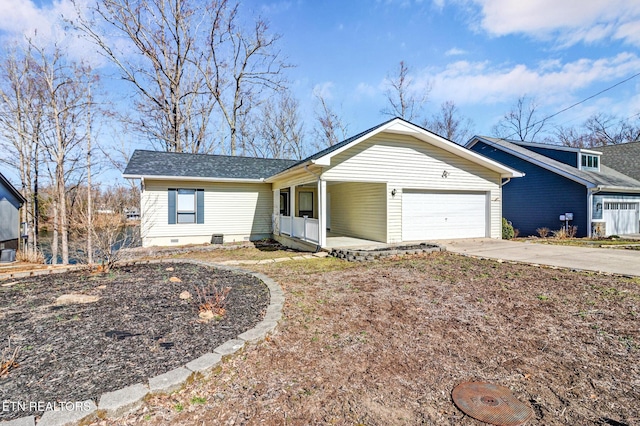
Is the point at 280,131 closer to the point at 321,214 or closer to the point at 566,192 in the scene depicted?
the point at 321,214

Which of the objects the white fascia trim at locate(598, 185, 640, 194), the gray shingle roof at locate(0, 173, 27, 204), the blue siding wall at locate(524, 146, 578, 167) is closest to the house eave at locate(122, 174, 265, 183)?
the gray shingle roof at locate(0, 173, 27, 204)

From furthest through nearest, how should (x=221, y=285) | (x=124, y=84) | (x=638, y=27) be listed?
(x=124, y=84), (x=638, y=27), (x=221, y=285)

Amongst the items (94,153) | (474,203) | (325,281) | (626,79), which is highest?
(626,79)

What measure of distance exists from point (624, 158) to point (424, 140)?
18547 mm

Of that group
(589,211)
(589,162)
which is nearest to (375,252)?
(589,211)

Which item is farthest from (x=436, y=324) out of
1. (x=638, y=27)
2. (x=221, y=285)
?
(x=638, y=27)

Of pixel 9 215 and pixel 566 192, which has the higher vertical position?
pixel 566 192

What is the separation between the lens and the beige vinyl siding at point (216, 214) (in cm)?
1194

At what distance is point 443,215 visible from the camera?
1141 centimetres

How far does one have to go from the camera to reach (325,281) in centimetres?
600

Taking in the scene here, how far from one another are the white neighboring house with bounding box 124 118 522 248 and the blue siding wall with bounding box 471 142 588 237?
587cm

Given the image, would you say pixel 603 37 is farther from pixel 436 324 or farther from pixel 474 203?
pixel 436 324

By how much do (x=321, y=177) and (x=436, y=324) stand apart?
6289mm

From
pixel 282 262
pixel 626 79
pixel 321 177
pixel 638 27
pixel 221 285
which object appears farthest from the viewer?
pixel 626 79
